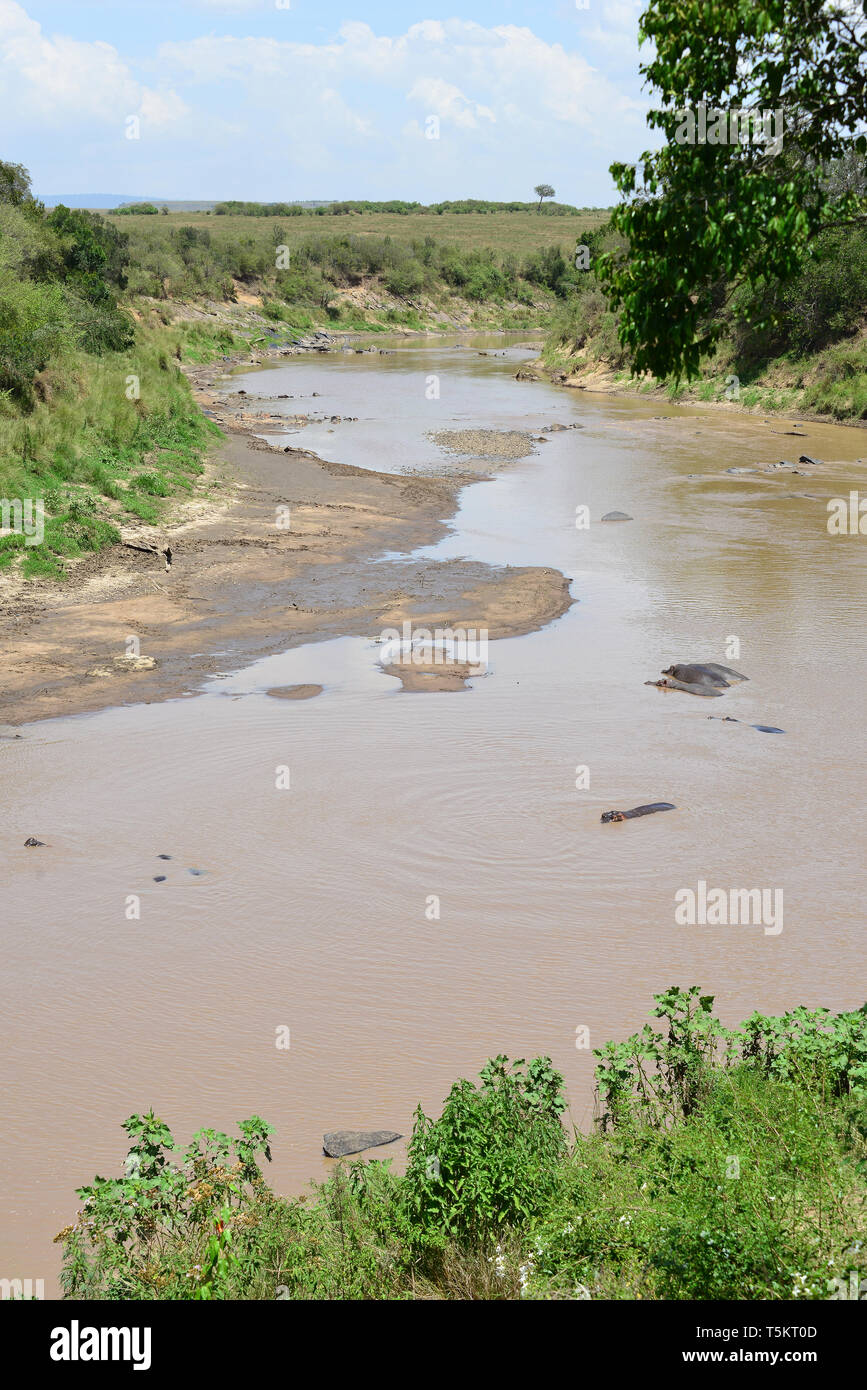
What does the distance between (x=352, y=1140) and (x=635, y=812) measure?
4212 millimetres

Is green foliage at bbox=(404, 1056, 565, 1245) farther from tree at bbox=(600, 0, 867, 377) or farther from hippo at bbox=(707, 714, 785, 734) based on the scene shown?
hippo at bbox=(707, 714, 785, 734)

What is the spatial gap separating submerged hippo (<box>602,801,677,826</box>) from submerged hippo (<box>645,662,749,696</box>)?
9.47 feet

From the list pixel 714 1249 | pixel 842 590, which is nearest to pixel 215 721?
pixel 714 1249

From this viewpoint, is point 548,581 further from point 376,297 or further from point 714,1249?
point 376,297

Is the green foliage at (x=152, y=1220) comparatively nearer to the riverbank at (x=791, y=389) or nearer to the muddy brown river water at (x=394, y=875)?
the muddy brown river water at (x=394, y=875)

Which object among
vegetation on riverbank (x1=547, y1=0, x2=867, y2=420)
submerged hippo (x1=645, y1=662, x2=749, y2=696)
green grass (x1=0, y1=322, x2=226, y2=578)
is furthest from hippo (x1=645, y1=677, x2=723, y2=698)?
green grass (x1=0, y1=322, x2=226, y2=578)

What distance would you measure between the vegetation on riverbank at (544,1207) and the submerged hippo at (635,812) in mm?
3804

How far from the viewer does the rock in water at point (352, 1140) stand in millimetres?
5176

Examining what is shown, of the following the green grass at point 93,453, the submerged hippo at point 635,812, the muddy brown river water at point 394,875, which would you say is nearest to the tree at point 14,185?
the green grass at point 93,453

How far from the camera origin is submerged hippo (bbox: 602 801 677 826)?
28.6 feet

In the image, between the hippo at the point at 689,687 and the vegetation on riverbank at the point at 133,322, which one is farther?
the vegetation on riverbank at the point at 133,322

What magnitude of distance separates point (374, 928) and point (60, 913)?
80.2 inches

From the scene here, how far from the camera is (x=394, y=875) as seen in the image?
26.1ft
